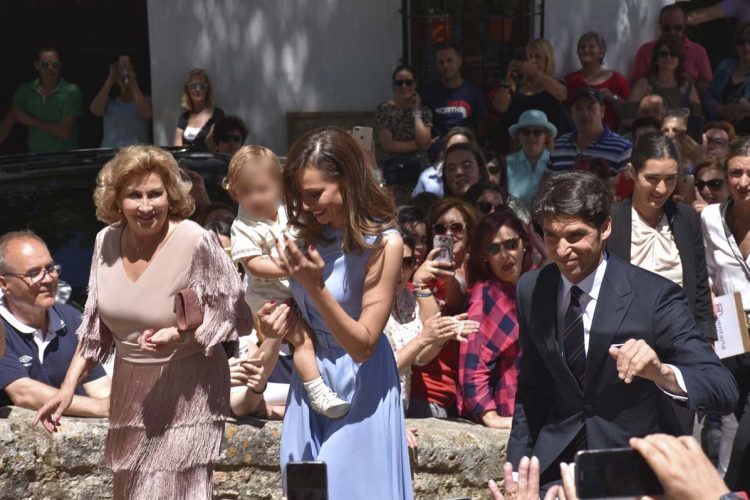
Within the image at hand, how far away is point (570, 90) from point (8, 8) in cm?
569

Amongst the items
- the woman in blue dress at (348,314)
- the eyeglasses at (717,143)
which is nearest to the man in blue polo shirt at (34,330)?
the woman in blue dress at (348,314)

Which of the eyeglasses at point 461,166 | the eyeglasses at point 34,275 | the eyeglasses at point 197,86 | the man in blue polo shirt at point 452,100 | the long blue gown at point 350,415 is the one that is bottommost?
the long blue gown at point 350,415

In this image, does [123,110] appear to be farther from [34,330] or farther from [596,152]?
[34,330]

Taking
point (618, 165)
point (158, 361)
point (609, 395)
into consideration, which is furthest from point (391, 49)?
point (609, 395)

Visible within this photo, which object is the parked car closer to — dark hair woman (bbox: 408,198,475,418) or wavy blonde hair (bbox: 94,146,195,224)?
dark hair woman (bbox: 408,198,475,418)

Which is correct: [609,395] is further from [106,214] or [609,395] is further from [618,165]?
[618,165]

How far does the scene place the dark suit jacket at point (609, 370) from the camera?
14.7 ft

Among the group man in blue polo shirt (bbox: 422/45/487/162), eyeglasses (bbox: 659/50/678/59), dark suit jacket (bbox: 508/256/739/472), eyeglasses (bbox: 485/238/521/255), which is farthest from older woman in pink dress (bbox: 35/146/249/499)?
eyeglasses (bbox: 659/50/678/59)

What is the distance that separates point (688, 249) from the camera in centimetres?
668

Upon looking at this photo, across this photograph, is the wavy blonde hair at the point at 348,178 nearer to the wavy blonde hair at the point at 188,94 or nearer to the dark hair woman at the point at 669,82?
the wavy blonde hair at the point at 188,94

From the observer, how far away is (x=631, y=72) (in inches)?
508

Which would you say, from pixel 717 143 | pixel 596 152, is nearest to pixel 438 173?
pixel 596 152

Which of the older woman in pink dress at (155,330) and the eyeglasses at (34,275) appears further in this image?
the eyeglasses at (34,275)

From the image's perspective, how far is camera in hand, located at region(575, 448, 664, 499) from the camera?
2.55m
